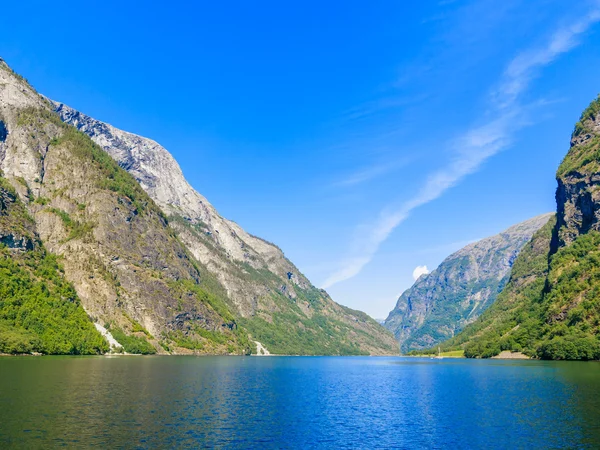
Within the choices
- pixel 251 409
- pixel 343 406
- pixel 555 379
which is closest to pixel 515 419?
pixel 343 406

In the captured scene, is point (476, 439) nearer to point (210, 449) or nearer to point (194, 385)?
point (210, 449)

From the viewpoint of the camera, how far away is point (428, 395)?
91.8m

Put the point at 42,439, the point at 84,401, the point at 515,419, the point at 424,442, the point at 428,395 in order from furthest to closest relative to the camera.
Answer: the point at 428,395 → the point at 84,401 → the point at 515,419 → the point at 424,442 → the point at 42,439

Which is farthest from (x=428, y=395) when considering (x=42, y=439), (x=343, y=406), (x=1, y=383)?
(x=1, y=383)

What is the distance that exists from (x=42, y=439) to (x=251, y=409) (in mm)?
31821

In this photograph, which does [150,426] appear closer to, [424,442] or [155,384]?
[424,442]

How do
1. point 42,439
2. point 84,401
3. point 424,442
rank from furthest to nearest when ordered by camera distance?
point 84,401
point 424,442
point 42,439

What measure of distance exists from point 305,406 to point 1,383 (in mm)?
52853

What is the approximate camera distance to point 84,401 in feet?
222

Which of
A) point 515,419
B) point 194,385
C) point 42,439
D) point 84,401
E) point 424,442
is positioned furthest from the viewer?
point 194,385

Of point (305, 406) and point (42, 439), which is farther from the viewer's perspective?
point (305, 406)

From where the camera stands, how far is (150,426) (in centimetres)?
5419

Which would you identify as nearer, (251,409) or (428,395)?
(251,409)

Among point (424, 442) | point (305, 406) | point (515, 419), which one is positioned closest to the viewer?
point (424, 442)
